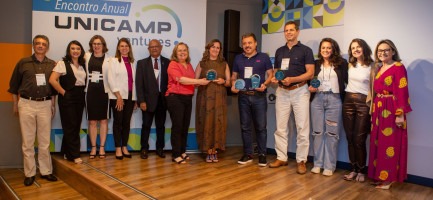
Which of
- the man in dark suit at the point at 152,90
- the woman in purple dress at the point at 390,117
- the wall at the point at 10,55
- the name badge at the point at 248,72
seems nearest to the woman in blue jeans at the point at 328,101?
the woman in purple dress at the point at 390,117

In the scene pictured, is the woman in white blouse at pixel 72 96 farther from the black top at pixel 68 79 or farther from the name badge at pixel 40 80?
the name badge at pixel 40 80

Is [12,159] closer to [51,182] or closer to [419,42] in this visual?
[51,182]

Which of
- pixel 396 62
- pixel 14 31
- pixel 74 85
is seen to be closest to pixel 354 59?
pixel 396 62

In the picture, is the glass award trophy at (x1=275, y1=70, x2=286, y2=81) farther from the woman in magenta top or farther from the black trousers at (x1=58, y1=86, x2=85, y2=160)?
the black trousers at (x1=58, y1=86, x2=85, y2=160)

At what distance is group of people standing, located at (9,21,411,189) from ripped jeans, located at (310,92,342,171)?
0.04ft

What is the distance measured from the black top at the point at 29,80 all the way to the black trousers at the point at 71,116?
363mm

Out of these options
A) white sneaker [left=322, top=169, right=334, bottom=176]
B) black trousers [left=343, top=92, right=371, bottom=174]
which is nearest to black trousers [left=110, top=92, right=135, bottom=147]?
white sneaker [left=322, top=169, right=334, bottom=176]

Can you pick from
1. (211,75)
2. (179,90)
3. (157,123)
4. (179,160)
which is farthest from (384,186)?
(157,123)

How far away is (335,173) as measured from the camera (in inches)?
153

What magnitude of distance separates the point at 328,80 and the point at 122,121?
260 centimetres

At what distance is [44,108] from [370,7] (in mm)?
3781

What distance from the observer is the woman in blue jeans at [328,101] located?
Result: 12.2 ft

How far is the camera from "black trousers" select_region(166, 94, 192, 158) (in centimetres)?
414

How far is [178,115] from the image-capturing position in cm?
414
